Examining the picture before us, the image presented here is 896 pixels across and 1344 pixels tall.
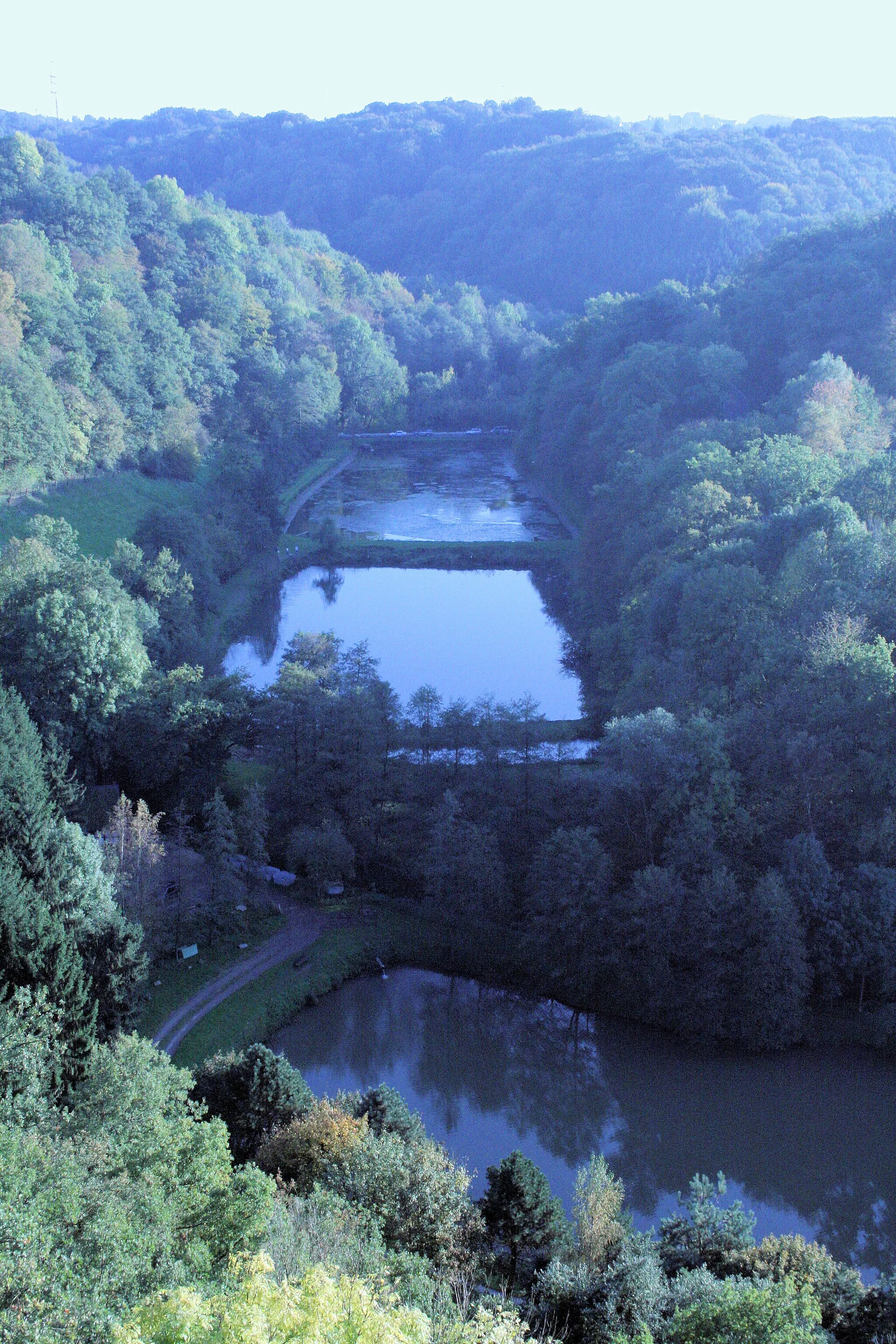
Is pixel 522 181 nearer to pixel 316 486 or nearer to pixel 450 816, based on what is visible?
pixel 316 486

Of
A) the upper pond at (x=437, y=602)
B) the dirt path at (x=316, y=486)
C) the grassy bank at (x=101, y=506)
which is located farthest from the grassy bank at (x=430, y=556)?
the grassy bank at (x=101, y=506)

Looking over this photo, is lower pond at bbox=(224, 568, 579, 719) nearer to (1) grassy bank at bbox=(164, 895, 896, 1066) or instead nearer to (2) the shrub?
(1) grassy bank at bbox=(164, 895, 896, 1066)

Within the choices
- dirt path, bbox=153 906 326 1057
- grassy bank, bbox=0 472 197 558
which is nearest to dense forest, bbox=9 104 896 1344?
grassy bank, bbox=0 472 197 558

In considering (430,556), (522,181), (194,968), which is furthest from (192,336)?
(522,181)

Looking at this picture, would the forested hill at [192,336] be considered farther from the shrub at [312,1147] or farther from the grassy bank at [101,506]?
the shrub at [312,1147]

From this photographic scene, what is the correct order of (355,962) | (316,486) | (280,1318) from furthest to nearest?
(316,486), (355,962), (280,1318)
